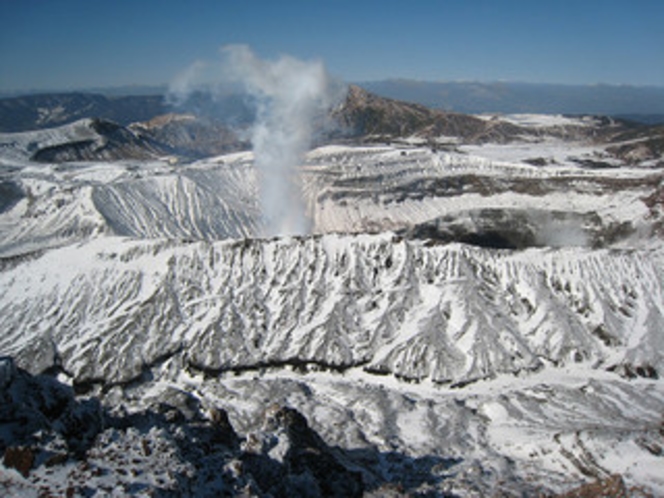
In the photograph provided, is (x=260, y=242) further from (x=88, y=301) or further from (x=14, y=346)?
(x=14, y=346)

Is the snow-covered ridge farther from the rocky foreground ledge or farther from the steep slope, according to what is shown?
the rocky foreground ledge

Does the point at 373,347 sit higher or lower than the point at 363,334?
lower

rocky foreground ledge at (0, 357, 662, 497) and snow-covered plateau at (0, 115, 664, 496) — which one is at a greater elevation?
rocky foreground ledge at (0, 357, 662, 497)

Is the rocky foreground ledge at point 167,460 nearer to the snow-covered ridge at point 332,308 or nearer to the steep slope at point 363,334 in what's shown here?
the steep slope at point 363,334

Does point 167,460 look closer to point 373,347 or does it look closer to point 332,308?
point 373,347

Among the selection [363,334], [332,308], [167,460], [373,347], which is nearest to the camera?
[167,460]

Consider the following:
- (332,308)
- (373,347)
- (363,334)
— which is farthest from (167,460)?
(332,308)

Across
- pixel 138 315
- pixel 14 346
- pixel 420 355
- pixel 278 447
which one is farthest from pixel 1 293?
pixel 278 447

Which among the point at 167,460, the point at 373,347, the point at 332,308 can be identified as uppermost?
the point at 167,460

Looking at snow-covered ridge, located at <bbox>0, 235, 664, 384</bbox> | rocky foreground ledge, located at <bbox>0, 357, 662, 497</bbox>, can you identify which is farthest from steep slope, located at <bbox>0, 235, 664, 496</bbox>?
rocky foreground ledge, located at <bbox>0, 357, 662, 497</bbox>
